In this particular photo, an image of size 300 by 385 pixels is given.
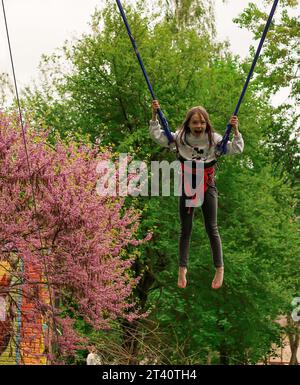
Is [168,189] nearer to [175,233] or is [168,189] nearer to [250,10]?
[175,233]

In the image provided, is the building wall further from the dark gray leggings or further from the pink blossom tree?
the dark gray leggings

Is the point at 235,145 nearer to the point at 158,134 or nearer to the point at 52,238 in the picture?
the point at 158,134

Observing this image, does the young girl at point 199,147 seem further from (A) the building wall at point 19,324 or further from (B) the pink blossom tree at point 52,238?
(A) the building wall at point 19,324

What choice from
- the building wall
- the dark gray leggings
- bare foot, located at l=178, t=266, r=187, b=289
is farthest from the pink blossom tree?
the dark gray leggings

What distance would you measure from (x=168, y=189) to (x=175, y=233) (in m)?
1.18

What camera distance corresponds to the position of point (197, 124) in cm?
723

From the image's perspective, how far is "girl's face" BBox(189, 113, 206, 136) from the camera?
720 centimetres

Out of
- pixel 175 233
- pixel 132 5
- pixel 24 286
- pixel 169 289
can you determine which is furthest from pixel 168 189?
pixel 24 286

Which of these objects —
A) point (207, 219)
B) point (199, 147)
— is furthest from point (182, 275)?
point (199, 147)

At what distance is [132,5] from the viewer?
26.1 m

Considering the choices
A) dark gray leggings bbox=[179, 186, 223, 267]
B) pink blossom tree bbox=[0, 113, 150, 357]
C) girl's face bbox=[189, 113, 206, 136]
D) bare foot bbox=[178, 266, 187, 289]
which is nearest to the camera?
girl's face bbox=[189, 113, 206, 136]

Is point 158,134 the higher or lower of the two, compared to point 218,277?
higher

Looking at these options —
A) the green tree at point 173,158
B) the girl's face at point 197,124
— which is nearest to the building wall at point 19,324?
the green tree at point 173,158

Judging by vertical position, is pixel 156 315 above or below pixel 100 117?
below
